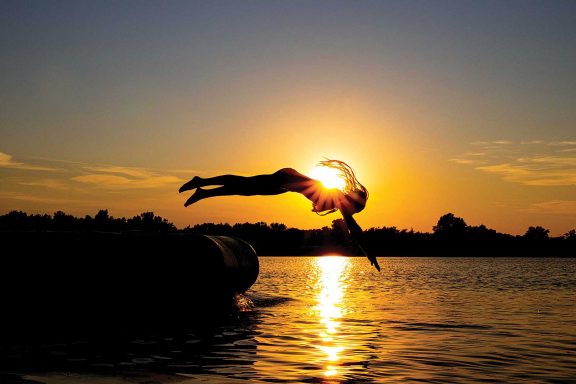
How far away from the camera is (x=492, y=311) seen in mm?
21141

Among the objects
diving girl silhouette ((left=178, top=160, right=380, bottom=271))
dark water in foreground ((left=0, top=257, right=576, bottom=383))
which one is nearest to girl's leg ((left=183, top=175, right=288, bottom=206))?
diving girl silhouette ((left=178, top=160, right=380, bottom=271))

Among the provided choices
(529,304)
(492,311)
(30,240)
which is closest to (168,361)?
(30,240)

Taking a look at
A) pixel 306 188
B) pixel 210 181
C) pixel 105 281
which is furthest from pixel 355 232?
pixel 105 281

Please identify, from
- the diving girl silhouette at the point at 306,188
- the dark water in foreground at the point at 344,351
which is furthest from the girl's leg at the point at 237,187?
the dark water in foreground at the point at 344,351

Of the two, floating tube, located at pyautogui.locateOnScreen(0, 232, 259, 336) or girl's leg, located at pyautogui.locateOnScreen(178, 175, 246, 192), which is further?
girl's leg, located at pyautogui.locateOnScreen(178, 175, 246, 192)

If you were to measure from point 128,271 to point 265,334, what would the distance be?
3.35 m

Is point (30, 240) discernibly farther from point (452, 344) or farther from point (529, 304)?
point (529, 304)

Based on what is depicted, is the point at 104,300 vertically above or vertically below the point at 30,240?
below

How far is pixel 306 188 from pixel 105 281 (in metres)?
4.72

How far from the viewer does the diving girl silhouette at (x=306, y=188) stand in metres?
15.3

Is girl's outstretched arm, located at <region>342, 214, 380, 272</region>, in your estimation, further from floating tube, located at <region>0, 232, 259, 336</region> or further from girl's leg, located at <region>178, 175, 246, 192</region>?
floating tube, located at <region>0, 232, 259, 336</region>

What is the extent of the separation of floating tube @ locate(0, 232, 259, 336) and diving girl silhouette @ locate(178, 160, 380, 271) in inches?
60.9

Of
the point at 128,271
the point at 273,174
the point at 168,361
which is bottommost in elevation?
the point at 168,361

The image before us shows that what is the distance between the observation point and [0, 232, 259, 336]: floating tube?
48.9ft
